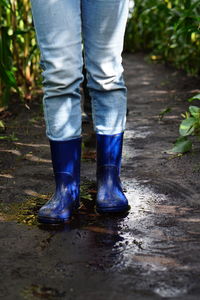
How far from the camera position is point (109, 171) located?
2039 mm

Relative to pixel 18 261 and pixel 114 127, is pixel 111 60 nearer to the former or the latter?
pixel 114 127

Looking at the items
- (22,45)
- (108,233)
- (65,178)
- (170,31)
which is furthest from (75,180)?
(170,31)

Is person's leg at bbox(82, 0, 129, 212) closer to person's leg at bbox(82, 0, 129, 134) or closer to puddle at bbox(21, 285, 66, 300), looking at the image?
person's leg at bbox(82, 0, 129, 134)

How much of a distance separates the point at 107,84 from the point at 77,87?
104 millimetres

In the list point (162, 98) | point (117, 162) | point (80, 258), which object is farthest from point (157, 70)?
point (80, 258)

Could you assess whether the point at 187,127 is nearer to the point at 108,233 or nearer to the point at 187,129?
the point at 187,129

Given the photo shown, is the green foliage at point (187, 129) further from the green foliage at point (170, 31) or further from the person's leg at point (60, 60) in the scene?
the person's leg at point (60, 60)

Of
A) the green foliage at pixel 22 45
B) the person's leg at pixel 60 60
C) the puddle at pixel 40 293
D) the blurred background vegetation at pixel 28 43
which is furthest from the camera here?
the green foliage at pixel 22 45

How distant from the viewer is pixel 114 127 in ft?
6.59

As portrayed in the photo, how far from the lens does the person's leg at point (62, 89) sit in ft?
5.86

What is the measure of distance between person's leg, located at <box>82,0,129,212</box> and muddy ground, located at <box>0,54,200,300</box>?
0.10m

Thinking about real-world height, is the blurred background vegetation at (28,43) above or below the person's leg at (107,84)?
below

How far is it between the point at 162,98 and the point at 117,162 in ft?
7.82

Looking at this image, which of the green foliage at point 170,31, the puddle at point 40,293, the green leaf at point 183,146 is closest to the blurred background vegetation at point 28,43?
the green foliage at point 170,31
